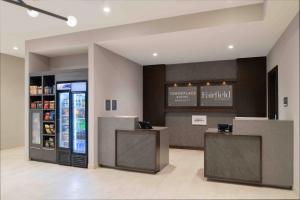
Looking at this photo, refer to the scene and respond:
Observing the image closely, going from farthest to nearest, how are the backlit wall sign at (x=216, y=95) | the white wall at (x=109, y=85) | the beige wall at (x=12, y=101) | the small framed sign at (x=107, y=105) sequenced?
1. the beige wall at (x=12, y=101)
2. the backlit wall sign at (x=216, y=95)
3. the small framed sign at (x=107, y=105)
4. the white wall at (x=109, y=85)

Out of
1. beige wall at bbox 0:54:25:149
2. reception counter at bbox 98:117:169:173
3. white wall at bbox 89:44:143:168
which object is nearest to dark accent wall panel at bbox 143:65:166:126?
white wall at bbox 89:44:143:168

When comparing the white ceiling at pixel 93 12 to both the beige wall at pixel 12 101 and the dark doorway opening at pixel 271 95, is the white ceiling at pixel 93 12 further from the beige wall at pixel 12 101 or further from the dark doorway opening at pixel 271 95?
the dark doorway opening at pixel 271 95

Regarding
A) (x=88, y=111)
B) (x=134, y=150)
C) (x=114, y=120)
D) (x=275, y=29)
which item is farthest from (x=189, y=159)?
(x=275, y=29)

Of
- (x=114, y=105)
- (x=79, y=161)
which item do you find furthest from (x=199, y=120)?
(x=79, y=161)

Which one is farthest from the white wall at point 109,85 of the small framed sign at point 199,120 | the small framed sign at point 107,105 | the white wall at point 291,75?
the white wall at point 291,75

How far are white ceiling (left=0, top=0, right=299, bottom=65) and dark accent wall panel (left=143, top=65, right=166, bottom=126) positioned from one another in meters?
1.37

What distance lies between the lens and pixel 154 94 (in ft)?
23.8

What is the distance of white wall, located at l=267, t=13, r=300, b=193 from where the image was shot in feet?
10.8

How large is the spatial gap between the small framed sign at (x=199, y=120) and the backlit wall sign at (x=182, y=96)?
1.37 ft

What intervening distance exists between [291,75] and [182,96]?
3.66m

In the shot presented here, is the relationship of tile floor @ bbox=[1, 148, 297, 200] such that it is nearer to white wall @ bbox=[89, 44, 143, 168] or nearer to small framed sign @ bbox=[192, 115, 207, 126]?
white wall @ bbox=[89, 44, 143, 168]

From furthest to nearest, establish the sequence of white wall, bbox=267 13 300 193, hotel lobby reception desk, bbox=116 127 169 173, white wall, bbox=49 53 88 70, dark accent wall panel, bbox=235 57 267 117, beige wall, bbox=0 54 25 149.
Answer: beige wall, bbox=0 54 25 149
dark accent wall panel, bbox=235 57 267 117
white wall, bbox=49 53 88 70
hotel lobby reception desk, bbox=116 127 169 173
white wall, bbox=267 13 300 193

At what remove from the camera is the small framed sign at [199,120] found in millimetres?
6727

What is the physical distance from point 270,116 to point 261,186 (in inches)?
92.3
